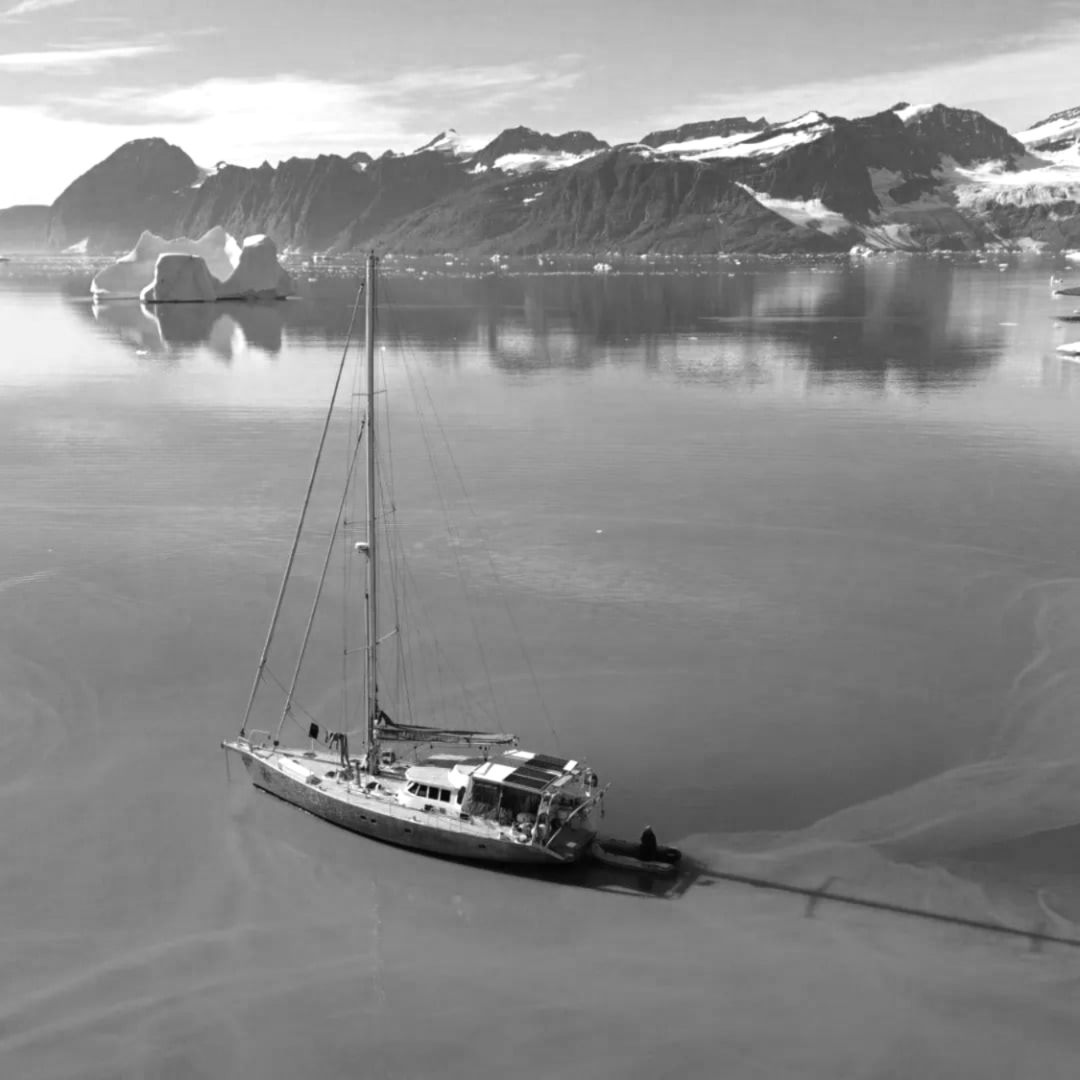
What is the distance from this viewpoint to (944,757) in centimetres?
2264

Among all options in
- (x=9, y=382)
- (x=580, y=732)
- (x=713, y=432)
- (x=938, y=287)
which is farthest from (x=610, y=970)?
(x=938, y=287)

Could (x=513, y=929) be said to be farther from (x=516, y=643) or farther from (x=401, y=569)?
(x=401, y=569)

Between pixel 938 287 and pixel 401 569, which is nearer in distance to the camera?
pixel 401 569

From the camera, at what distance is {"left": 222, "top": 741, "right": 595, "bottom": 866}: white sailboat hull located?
1889 cm

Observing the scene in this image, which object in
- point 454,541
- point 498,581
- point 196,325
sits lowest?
point 498,581

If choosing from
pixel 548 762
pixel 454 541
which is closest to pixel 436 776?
pixel 548 762

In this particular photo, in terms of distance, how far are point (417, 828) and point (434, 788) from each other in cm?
73

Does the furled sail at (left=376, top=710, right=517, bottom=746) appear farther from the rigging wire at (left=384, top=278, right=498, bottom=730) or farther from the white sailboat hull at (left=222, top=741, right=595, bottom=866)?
the rigging wire at (left=384, top=278, right=498, bottom=730)

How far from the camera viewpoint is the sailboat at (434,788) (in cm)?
1903

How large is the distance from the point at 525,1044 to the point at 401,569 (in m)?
18.5

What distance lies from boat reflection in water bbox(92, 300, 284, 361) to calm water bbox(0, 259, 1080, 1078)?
31650 mm

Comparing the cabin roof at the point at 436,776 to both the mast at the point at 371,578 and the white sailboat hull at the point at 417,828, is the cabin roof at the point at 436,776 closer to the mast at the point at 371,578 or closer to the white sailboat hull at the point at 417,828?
the white sailboat hull at the point at 417,828

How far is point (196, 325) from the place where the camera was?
10081 centimetres

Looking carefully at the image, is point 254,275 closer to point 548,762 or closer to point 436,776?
point 436,776
